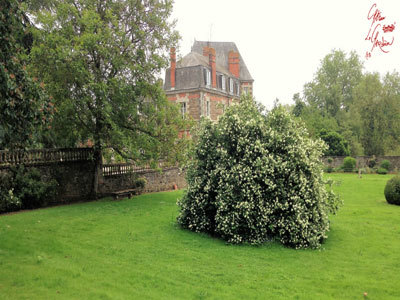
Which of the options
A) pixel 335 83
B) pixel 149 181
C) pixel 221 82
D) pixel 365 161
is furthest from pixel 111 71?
pixel 335 83

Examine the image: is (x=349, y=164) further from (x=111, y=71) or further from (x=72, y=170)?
(x=72, y=170)

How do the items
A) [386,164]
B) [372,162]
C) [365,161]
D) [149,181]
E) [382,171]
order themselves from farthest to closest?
[365,161]
[372,162]
[386,164]
[382,171]
[149,181]

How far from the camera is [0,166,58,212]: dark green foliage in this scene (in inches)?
527

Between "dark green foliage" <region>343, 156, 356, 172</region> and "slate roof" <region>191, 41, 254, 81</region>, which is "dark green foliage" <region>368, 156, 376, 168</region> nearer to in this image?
"dark green foliage" <region>343, 156, 356, 172</region>

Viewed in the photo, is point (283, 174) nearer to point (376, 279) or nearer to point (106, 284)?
point (376, 279)

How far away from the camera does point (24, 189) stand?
46.2ft

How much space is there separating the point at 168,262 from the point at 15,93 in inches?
203

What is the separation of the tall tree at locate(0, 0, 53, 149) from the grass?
115 inches

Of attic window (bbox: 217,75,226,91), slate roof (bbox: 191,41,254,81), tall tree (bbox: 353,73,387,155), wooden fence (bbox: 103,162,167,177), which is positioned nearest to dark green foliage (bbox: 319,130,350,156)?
tall tree (bbox: 353,73,387,155)

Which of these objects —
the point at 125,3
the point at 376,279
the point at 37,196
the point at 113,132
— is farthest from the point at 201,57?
the point at 376,279

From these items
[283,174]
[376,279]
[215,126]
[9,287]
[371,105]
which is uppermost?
[371,105]

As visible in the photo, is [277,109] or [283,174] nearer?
[283,174]

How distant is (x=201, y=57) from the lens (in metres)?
39.4

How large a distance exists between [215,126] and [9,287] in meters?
7.88
